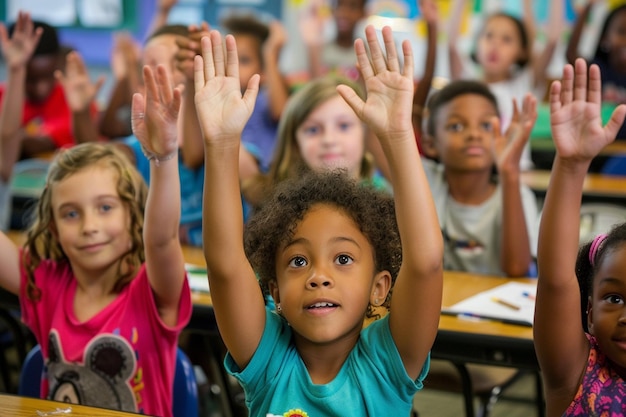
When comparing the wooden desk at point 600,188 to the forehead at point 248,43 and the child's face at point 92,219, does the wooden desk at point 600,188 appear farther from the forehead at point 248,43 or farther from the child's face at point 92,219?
the child's face at point 92,219

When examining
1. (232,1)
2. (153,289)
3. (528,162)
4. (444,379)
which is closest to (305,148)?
(444,379)

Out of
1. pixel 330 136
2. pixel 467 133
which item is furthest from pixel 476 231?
pixel 330 136

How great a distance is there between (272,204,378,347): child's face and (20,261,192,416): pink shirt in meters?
0.50

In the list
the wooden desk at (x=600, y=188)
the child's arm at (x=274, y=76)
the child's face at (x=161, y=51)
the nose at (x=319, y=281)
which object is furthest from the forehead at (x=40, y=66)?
the nose at (x=319, y=281)

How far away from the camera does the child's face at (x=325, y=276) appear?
1473mm

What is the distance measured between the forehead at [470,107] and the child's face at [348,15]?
3.85m

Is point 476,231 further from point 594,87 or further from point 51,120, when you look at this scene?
point 51,120

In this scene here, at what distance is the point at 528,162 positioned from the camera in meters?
5.07

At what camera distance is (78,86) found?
3.62 m

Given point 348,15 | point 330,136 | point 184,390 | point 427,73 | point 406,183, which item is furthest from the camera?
point 348,15

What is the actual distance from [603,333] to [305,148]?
170 cm

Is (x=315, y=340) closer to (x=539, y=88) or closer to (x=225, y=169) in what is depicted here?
(x=225, y=169)

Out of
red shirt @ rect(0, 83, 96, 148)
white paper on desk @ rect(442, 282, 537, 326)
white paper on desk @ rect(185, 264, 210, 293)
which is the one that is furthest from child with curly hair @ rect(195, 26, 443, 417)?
red shirt @ rect(0, 83, 96, 148)

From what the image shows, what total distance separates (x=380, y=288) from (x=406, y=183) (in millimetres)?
273
